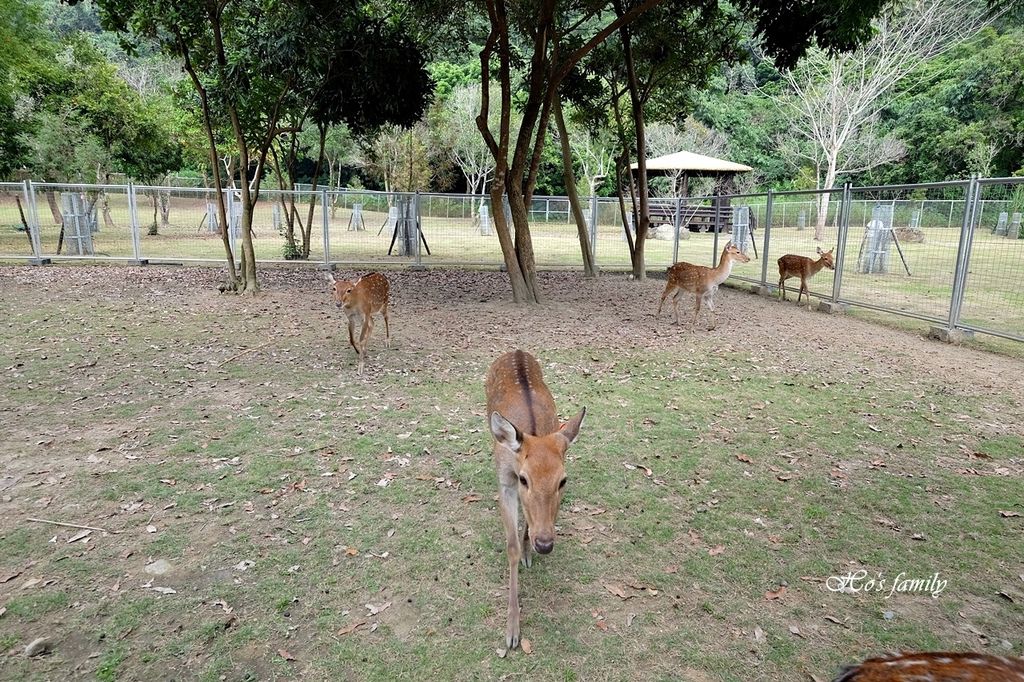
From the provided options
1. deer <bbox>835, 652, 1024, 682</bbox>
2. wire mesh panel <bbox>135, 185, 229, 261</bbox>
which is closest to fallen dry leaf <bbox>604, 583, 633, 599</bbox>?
deer <bbox>835, 652, 1024, 682</bbox>

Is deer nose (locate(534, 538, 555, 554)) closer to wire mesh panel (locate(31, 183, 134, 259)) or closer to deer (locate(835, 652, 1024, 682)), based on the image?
deer (locate(835, 652, 1024, 682))

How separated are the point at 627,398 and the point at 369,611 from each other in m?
3.81

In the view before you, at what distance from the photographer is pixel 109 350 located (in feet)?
25.3

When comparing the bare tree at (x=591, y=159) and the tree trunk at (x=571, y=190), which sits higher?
the bare tree at (x=591, y=159)

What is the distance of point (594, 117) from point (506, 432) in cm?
1381

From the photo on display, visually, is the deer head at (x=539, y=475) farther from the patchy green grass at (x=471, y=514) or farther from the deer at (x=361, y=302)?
the deer at (x=361, y=302)

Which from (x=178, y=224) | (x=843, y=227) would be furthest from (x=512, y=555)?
(x=178, y=224)

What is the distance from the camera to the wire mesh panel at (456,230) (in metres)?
17.2

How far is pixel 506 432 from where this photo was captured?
2.94 m

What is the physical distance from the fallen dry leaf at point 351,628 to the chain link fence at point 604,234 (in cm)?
851

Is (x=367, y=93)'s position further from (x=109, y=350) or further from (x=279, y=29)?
(x=109, y=350)

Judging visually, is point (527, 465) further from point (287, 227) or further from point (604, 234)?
point (604, 234)

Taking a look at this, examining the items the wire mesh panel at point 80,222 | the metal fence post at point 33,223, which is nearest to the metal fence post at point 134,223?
the wire mesh panel at point 80,222

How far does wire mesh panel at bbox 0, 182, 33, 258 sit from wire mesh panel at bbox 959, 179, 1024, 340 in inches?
733
